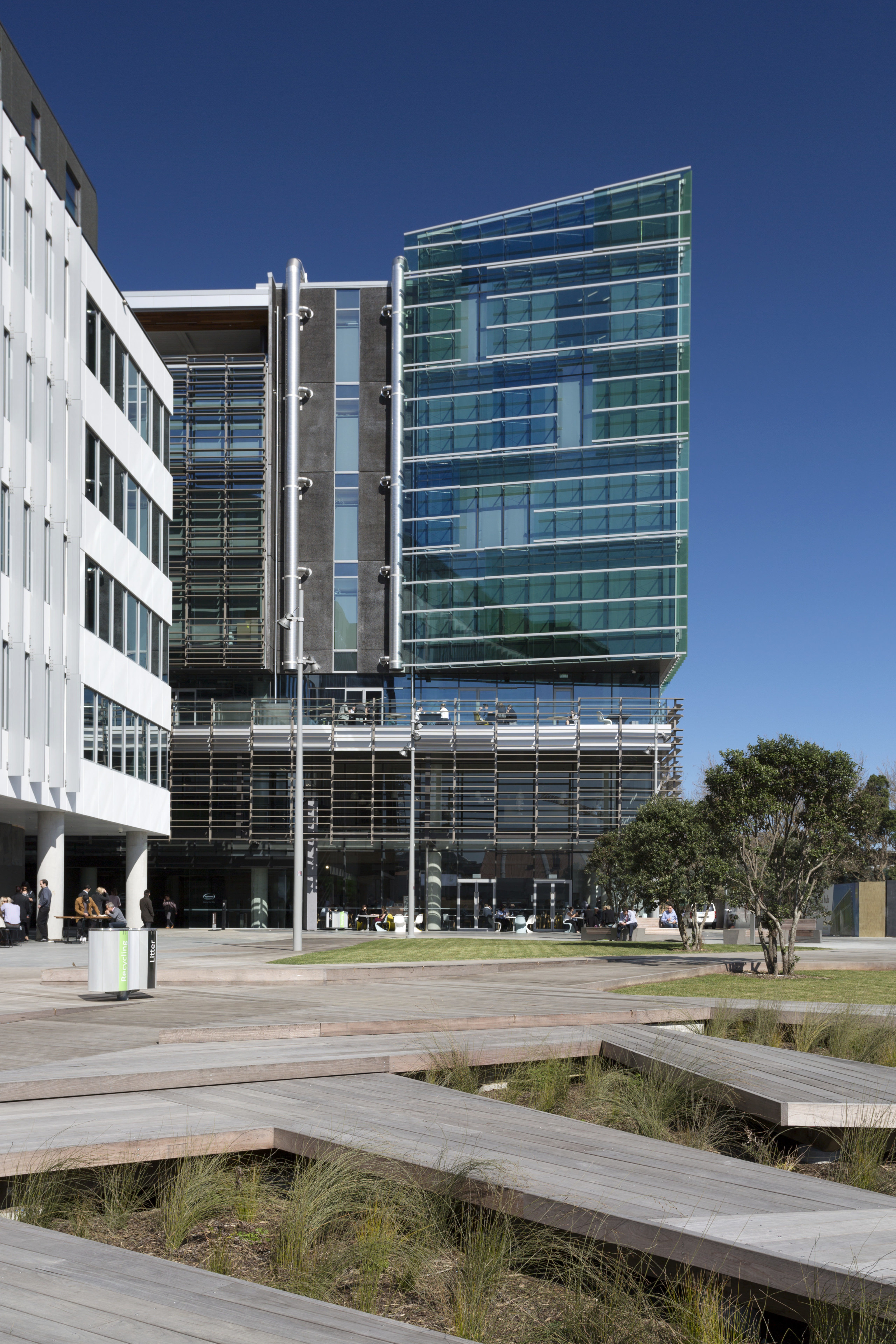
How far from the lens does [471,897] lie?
66.2 meters

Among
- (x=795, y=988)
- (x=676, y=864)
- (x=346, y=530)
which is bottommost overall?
(x=795, y=988)

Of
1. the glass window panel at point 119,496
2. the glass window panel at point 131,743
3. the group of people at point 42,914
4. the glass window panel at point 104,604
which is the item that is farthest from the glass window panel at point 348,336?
the group of people at point 42,914

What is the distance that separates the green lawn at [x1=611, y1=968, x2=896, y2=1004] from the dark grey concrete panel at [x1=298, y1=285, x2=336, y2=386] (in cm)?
5023

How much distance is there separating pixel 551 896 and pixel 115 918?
125 ft

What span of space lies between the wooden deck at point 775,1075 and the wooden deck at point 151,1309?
14.7ft

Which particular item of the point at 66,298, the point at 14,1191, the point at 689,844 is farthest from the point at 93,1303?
the point at 66,298

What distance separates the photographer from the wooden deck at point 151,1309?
13.6ft

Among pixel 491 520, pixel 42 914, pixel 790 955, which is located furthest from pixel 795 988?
pixel 491 520

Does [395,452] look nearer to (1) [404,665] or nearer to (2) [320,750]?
(1) [404,665]

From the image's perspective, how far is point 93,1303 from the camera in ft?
14.4

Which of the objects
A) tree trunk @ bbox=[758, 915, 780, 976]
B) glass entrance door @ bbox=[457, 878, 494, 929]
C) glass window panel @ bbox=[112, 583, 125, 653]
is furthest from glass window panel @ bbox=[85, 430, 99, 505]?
glass entrance door @ bbox=[457, 878, 494, 929]

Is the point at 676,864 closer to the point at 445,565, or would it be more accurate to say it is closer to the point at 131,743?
the point at 131,743

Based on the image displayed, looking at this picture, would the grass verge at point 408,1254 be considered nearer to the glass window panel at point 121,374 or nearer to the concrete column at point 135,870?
the glass window panel at point 121,374

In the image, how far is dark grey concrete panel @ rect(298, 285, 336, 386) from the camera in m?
70.0
